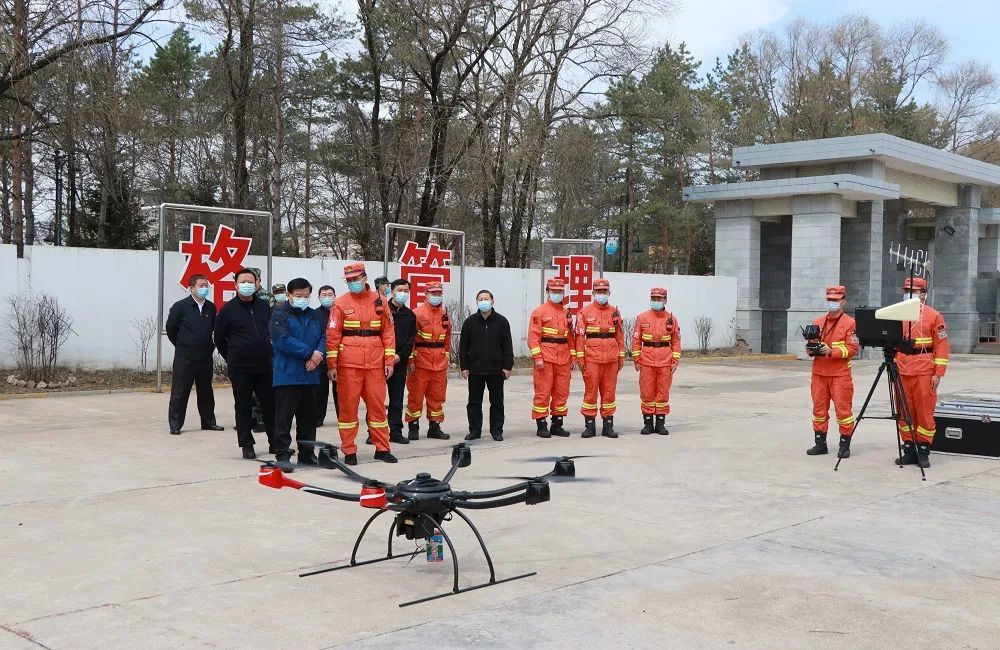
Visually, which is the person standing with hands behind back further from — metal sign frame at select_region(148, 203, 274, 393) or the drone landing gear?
the drone landing gear

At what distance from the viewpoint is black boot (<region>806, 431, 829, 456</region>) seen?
10633 millimetres

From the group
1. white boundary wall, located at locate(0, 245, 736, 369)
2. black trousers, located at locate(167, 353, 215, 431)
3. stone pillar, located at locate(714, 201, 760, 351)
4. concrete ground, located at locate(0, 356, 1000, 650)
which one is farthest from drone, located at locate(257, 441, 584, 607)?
stone pillar, located at locate(714, 201, 760, 351)

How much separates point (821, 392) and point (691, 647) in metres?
6.50

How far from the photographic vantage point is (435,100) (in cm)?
2670

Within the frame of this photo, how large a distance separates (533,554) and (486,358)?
5.63 meters

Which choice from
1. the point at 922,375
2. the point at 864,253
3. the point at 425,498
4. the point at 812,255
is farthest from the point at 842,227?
the point at 425,498

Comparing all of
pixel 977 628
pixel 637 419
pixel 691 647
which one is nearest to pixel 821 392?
pixel 637 419

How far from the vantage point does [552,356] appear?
39.5 feet

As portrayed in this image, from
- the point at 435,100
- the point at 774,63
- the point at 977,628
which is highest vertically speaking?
the point at 774,63

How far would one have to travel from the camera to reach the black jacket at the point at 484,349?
11766 millimetres

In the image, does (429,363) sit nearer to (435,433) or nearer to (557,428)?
(435,433)

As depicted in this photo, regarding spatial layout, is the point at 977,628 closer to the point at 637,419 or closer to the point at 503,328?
the point at 503,328

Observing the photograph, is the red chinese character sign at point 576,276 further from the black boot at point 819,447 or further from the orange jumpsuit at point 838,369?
the orange jumpsuit at point 838,369

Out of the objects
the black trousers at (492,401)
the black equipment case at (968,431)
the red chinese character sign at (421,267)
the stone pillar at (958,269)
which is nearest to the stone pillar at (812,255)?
the stone pillar at (958,269)
